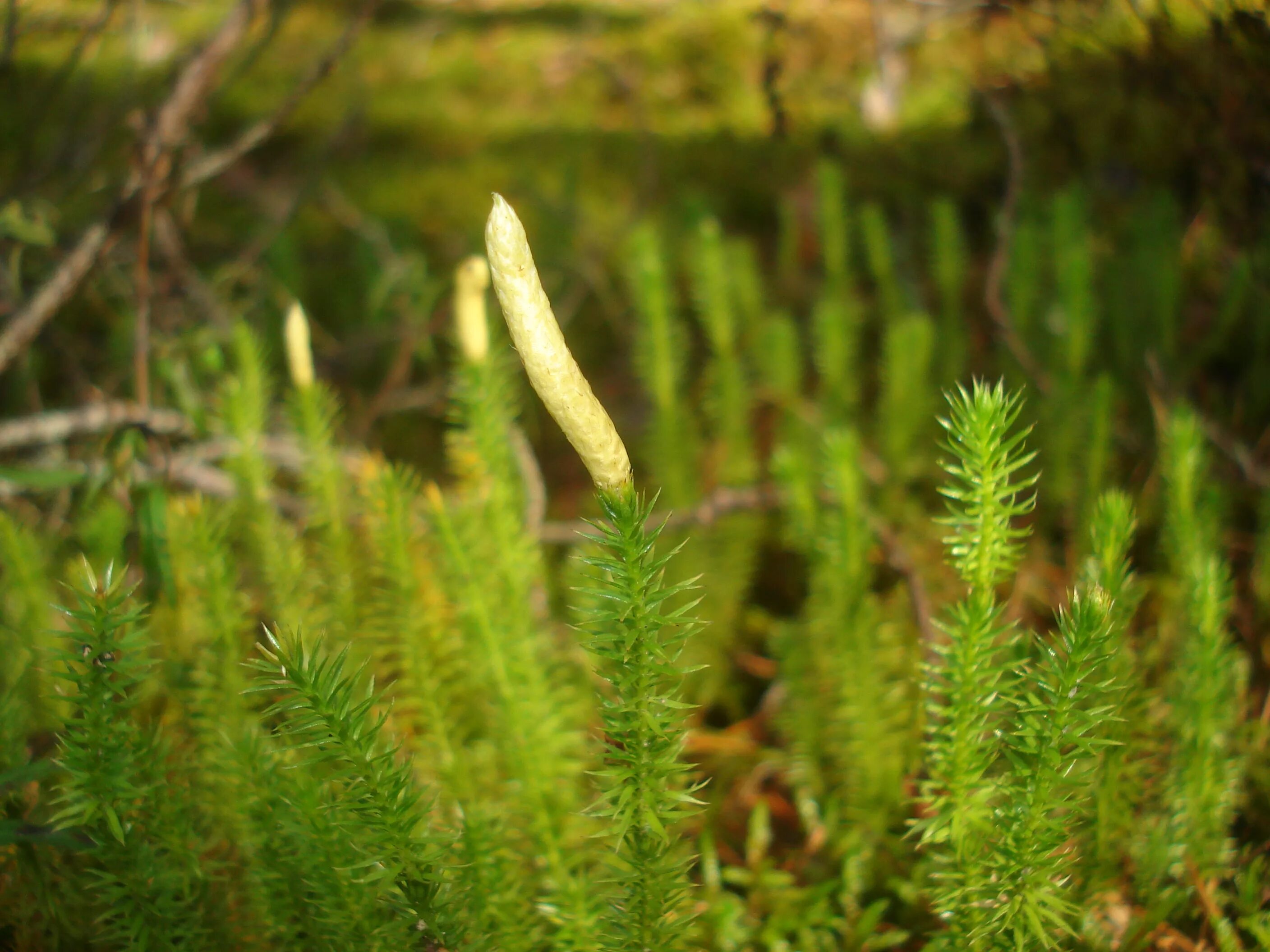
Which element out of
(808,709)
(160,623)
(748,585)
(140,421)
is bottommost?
(748,585)

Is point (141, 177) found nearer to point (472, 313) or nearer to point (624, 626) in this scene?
point (472, 313)

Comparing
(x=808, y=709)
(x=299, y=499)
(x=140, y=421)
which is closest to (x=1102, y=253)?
(x=808, y=709)

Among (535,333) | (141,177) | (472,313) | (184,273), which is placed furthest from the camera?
(184,273)

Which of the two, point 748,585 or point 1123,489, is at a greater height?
point 1123,489

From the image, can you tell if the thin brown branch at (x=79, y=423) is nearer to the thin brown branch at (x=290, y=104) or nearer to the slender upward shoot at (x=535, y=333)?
the thin brown branch at (x=290, y=104)

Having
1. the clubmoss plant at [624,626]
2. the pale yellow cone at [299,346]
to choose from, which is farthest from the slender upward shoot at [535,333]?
the pale yellow cone at [299,346]

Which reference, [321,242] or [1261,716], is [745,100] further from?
[1261,716]

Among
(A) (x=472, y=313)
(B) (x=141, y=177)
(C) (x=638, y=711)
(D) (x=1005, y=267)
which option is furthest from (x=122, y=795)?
(D) (x=1005, y=267)
